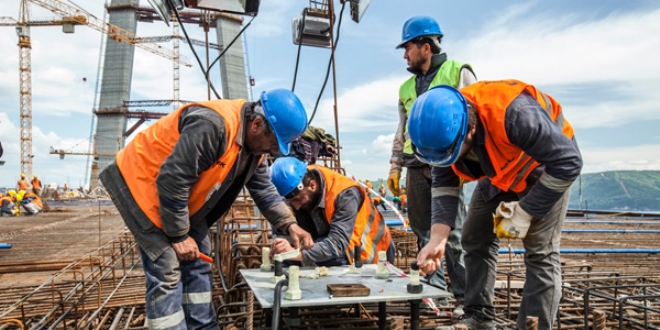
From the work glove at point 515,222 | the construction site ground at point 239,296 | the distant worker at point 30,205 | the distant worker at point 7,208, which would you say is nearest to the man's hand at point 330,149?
the construction site ground at point 239,296

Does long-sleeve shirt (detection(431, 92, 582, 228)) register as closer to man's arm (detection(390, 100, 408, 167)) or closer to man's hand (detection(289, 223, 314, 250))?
man's hand (detection(289, 223, 314, 250))

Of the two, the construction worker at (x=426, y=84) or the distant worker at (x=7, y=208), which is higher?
the construction worker at (x=426, y=84)

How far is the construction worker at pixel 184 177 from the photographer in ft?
7.57

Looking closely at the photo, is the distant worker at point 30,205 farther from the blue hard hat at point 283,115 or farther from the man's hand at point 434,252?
the man's hand at point 434,252

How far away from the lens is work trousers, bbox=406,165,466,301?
135 inches

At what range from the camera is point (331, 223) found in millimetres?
3852

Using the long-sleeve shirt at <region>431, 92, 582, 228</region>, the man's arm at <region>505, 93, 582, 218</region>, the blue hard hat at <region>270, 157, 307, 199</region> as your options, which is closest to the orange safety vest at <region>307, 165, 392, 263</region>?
the blue hard hat at <region>270, 157, 307, 199</region>

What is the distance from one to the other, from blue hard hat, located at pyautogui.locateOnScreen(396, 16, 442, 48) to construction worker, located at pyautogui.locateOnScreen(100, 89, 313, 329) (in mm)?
1358

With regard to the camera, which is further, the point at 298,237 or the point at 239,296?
the point at 239,296

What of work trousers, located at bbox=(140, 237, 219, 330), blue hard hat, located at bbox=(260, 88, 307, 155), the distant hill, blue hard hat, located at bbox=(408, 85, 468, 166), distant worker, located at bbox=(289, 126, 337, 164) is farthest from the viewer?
the distant hill

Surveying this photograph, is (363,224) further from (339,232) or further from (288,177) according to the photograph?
(288,177)

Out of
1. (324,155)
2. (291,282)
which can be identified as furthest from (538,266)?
(324,155)

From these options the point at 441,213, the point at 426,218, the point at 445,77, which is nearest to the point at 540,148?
the point at 441,213

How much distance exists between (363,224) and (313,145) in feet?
8.68
